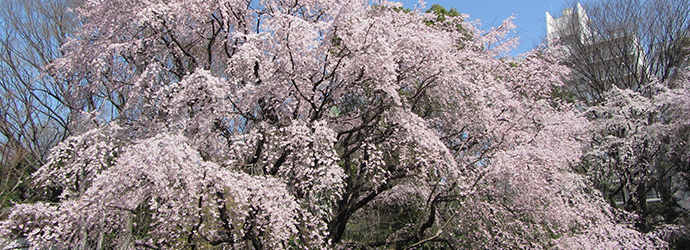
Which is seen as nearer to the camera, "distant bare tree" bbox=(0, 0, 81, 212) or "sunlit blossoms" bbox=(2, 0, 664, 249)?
"sunlit blossoms" bbox=(2, 0, 664, 249)

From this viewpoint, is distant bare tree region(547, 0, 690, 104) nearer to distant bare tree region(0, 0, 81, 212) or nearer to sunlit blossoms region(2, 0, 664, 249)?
sunlit blossoms region(2, 0, 664, 249)

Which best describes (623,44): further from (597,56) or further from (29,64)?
(29,64)

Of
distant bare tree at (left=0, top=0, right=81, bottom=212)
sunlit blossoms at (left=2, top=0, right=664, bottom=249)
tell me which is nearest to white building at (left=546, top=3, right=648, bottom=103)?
sunlit blossoms at (left=2, top=0, right=664, bottom=249)

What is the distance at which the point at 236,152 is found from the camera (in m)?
5.95

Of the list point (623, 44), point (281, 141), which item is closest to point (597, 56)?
point (623, 44)

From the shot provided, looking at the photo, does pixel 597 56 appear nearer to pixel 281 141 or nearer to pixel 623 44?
pixel 623 44

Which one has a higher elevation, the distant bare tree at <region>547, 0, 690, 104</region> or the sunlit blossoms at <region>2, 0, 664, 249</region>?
the distant bare tree at <region>547, 0, 690, 104</region>

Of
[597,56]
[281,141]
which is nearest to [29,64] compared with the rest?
[281,141]

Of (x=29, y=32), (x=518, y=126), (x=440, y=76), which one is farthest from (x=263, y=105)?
(x=29, y=32)

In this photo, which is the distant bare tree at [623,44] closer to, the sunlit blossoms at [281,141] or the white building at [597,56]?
the white building at [597,56]

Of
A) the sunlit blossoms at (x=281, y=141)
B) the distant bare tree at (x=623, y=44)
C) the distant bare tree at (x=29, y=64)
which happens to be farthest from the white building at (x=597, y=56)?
the distant bare tree at (x=29, y=64)

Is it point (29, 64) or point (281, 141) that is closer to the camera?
point (281, 141)

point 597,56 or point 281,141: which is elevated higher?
point 597,56

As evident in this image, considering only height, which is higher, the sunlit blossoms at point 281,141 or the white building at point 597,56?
the white building at point 597,56
